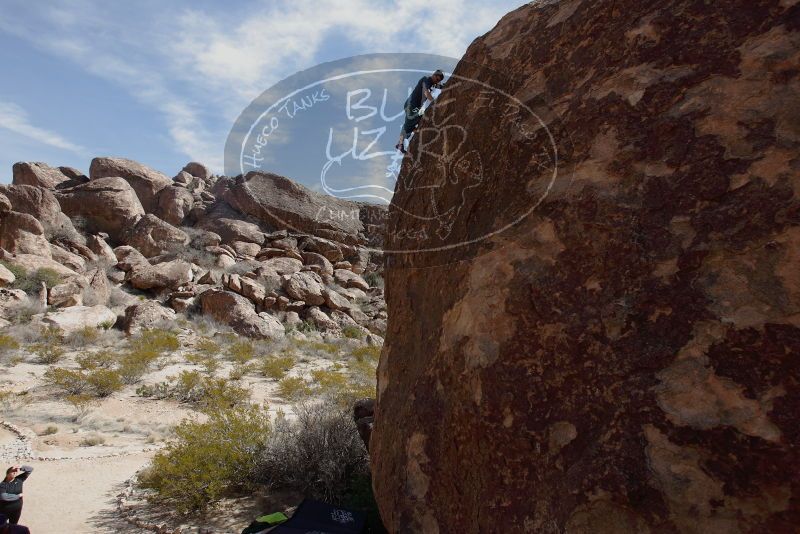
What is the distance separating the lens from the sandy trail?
161 inches

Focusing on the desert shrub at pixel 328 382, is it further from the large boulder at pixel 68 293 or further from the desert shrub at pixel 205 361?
the large boulder at pixel 68 293

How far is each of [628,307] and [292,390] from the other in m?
8.23

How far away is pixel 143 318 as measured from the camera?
12664mm

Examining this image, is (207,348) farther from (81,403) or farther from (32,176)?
(32,176)

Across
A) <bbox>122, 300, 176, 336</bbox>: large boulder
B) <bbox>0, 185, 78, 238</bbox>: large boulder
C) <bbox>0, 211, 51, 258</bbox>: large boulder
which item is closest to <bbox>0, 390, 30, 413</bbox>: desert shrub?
<bbox>122, 300, 176, 336</bbox>: large boulder

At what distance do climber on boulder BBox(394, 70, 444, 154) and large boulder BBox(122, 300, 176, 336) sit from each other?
10914 millimetres

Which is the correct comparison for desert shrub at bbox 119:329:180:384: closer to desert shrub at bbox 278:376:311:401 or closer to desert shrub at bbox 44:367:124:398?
desert shrub at bbox 44:367:124:398

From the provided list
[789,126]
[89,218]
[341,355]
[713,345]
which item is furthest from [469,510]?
[89,218]

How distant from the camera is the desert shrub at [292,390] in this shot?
8.98 metres

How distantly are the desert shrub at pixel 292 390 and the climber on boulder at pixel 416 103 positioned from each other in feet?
21.3

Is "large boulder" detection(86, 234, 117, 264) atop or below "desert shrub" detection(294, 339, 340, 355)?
atop

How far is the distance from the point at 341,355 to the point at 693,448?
41.6 feet

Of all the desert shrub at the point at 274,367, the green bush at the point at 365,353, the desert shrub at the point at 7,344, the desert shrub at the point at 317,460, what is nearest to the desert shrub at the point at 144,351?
the desert shrub at the point at 7,344

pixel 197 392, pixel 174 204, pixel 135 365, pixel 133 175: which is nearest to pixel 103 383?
pixel 135 365
